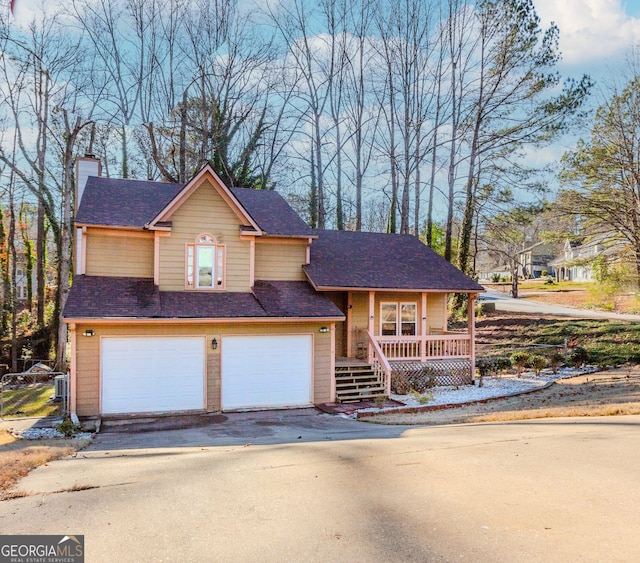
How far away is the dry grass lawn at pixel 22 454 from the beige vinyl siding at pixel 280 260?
25.7 feet

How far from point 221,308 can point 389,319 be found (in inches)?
264

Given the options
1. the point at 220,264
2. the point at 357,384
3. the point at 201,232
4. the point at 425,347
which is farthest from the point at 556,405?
the point at 201,232

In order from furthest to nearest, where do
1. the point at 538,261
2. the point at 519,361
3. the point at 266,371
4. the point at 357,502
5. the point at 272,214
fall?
1. the point at 538,261
2. the point at 519,361
3. the point at 272,214
4. the point at 266,371
5. the point at 357,502

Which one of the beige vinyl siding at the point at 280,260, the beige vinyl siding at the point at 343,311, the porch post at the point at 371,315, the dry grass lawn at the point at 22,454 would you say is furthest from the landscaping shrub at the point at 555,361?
the dry grass lawn at the point at 22,454

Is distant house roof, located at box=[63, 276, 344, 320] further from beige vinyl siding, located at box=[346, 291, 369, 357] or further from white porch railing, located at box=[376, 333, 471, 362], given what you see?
white porch railing, located at box=[376, 333, 471, 362]

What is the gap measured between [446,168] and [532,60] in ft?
23.1

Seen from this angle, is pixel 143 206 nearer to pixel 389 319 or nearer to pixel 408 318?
pixel 389 319

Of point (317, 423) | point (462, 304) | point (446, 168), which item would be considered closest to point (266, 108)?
point (446, 168)

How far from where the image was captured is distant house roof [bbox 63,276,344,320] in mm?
12969

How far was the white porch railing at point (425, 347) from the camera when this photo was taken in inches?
672

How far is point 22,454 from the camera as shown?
328 inches

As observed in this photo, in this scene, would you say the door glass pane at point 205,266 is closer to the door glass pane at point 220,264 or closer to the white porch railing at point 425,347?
the door glass pane at point 220,264

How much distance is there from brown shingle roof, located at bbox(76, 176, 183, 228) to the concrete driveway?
26.1ft

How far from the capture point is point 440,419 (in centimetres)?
1247
